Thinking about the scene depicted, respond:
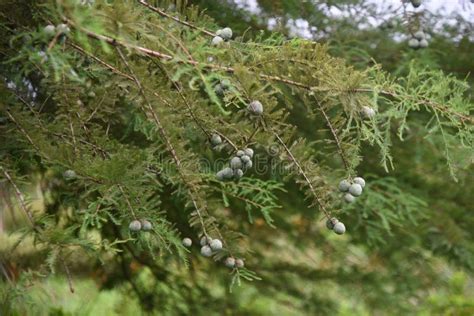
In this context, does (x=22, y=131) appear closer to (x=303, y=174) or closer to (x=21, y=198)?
(x=21, y=198)

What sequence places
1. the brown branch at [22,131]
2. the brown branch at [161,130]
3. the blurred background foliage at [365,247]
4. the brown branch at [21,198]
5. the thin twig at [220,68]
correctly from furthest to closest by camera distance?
1. the blurred background foliage at [365,247]
2. the brown branch at [21,198]
3. the brown branch at [22,131]
4. the brown branch at [161,130]
5. the thin twig at [220,68]

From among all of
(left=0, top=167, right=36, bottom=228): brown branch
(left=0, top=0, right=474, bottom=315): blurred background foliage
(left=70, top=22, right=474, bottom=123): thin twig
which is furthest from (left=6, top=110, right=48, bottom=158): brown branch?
(left=0, top=0, right=474, bottom=315): blurred background foliage

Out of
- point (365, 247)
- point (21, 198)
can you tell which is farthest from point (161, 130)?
point (365, 247)

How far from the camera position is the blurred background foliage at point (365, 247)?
259cm

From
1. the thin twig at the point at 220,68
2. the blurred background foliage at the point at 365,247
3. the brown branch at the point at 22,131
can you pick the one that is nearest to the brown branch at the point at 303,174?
the thin twig at the point at 220,68

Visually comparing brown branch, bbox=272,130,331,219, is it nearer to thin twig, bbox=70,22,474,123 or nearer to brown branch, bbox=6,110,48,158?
thin twig, bbox=70,22,474,123

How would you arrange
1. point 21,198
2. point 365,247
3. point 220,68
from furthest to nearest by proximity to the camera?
point 365,247, point 21,198, point 220,68

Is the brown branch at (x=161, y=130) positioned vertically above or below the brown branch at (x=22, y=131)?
above

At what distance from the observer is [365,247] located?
9.79 feet

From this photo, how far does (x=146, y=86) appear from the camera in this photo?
1.06 metres

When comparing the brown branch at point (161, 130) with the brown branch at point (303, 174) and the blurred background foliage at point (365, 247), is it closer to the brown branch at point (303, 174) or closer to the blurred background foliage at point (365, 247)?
the brown branch at point (303, 174)

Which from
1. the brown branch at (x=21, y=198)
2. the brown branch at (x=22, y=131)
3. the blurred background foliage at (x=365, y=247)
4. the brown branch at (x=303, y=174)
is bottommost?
the blurred background foliage at (x=365, y=247)

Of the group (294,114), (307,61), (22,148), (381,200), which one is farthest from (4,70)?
(381,200)

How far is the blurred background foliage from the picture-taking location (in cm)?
259
